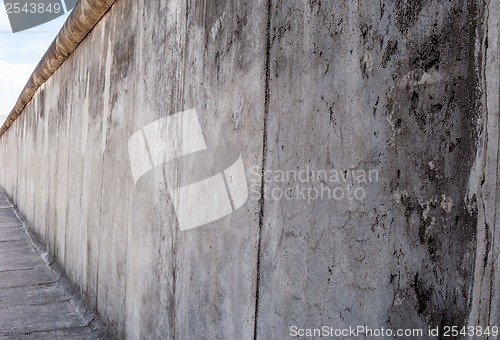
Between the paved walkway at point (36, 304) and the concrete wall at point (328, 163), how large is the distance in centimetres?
87

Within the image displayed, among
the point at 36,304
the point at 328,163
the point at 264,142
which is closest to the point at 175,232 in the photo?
the point at 264,142

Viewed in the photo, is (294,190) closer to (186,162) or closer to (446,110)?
(446,110)

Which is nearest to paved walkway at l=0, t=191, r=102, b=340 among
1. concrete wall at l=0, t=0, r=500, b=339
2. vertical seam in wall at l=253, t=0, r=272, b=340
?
concrete wall at l=0, t=0, r=500, b=339

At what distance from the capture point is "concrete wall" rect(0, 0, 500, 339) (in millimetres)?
1006

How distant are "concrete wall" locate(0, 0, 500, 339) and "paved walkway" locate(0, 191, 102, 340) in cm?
87

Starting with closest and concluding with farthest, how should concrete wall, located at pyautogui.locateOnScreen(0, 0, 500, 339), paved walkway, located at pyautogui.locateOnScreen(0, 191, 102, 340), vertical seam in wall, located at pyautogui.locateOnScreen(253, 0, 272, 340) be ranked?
concrete wall, located at pyautogui.locateOnScreen(0, 0, 500, 339)
vertical seam in wall, located at pyautogui.locateOnScreen(253, 0, 272, 340)
paved walkway, located at pyautogui.locateOnScreen(0, 191, 102, 340)

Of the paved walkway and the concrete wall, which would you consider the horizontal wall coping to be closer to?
the concrete wall

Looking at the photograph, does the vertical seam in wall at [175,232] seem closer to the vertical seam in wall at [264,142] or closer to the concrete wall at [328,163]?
the concrete wall at [328,163]

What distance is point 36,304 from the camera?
384 cm

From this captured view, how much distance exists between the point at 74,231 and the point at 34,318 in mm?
1077

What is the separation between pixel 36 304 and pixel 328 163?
11.0ft

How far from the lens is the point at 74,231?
4418mm

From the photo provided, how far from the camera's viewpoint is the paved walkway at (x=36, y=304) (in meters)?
3.23

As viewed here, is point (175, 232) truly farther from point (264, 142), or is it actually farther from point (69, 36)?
point (69, 36)
